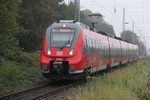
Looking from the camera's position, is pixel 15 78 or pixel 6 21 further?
pixel 15 78

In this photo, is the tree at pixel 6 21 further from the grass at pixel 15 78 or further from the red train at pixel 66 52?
the red train at pixel 66 52

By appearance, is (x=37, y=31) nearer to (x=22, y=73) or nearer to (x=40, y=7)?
(x=40, y=7)

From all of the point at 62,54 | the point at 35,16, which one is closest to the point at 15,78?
the point at 62,54

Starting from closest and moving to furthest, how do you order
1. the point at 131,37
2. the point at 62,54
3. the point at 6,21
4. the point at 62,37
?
the point at 6,21 → the point at 62,54 → the point at 62,37 → the point at 131,37

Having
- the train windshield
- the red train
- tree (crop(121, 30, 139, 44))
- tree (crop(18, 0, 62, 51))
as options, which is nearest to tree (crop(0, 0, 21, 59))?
the red train

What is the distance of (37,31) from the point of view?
30.6 metres

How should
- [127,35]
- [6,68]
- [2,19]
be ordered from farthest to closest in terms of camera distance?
[127,35]
[6,68]
[2,19]

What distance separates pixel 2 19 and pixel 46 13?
16651 mm

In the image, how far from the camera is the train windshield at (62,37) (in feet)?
49.5

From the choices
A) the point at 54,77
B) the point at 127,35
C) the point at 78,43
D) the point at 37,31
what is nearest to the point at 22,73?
the point at 54,77

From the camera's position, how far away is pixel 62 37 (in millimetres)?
15320

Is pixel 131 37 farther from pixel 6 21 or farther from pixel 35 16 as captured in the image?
pixel 6 21

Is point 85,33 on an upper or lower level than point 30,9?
lower

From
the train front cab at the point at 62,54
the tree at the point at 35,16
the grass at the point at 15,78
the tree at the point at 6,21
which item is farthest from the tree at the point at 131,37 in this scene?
the tree at the point at 6,21
